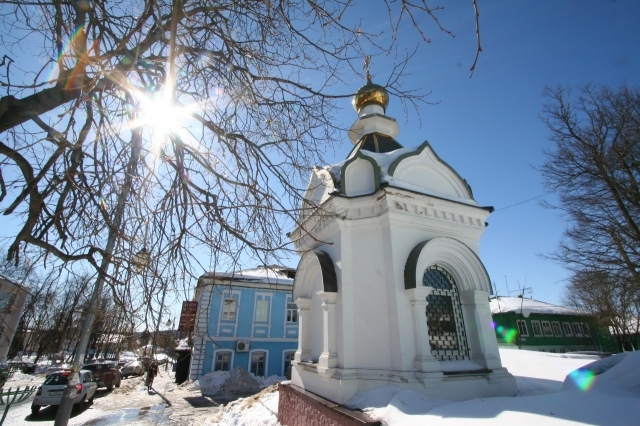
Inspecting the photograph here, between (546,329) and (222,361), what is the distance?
79.4 ft

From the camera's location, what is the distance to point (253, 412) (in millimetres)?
7539

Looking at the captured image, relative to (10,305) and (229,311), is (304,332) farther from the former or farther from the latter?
(229,311)

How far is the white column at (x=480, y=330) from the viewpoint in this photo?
221 inches

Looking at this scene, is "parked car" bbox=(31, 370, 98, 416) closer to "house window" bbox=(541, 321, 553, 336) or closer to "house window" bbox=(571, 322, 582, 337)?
"house window" bbox=(541, 321, 553, 336)

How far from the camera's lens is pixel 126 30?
10.5ft

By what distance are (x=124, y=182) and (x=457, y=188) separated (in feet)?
21.2

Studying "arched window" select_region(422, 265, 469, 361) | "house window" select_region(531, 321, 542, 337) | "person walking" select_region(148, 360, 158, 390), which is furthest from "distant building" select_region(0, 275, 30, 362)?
"house window" select_region(531, 321, 542, 337)

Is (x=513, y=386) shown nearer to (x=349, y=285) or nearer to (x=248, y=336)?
(x=349, y=285)

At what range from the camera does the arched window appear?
18.5ft

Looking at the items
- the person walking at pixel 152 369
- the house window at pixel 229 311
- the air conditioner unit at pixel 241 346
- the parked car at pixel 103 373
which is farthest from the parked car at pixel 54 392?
the person walking at pixel 152 369

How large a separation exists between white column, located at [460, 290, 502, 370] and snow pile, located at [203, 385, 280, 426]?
4.13 metres

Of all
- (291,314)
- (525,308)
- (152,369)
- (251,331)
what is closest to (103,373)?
(251,331)

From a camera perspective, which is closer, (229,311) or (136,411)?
(136,411)

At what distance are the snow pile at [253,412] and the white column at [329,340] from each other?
7.22ft
